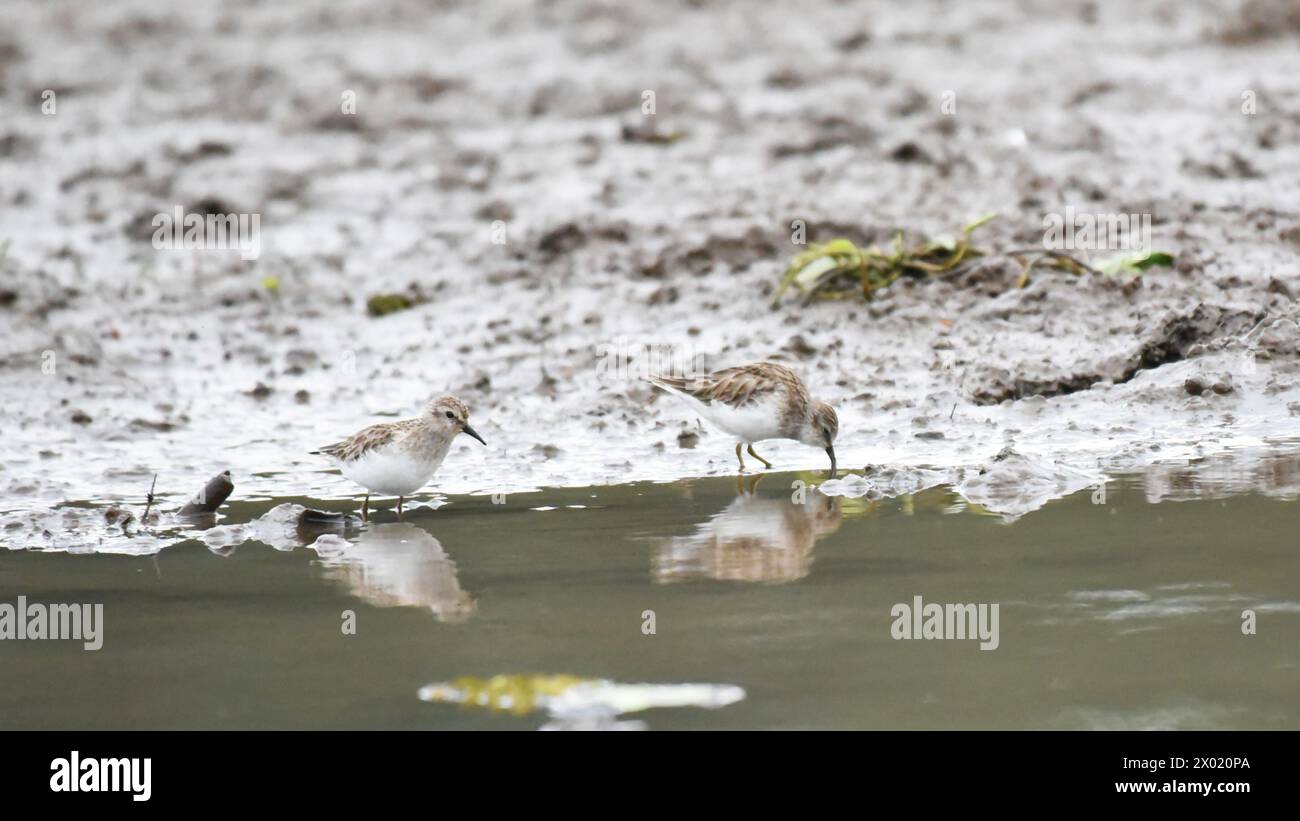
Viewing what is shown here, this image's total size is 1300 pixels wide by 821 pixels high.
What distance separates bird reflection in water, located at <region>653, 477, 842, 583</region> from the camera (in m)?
7.33

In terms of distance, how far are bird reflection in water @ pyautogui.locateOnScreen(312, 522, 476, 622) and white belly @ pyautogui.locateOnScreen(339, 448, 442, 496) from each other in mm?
287

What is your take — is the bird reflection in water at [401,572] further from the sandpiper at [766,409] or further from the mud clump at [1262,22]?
the mud clump at [1262,22]

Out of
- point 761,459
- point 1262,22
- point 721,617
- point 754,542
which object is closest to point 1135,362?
point 761,459

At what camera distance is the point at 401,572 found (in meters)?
7.66

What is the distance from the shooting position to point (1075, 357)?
36.9 ft

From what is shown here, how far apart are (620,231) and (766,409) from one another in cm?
566

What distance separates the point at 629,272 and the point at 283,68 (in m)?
11.4

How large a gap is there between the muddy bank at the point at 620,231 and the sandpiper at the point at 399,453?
51cm

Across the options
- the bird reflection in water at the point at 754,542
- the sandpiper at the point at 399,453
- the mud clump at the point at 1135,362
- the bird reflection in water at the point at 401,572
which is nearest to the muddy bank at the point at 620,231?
the mud clump at the point at 1135,362

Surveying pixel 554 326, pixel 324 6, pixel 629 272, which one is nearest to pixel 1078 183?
pixel 629 272

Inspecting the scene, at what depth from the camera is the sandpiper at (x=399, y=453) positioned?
8945 millimetres

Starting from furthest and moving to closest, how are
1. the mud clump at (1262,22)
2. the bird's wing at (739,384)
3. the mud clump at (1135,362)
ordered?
the mud clump at (1262,22)
the mud clump at (1135,362)
the bird's wing at (739,384)

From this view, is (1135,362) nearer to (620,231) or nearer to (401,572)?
(401,572)

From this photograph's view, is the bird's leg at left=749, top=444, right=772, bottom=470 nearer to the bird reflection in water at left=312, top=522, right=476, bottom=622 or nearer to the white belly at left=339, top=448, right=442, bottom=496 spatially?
the white belly at left=339, top=448, right=442, bottom=496
